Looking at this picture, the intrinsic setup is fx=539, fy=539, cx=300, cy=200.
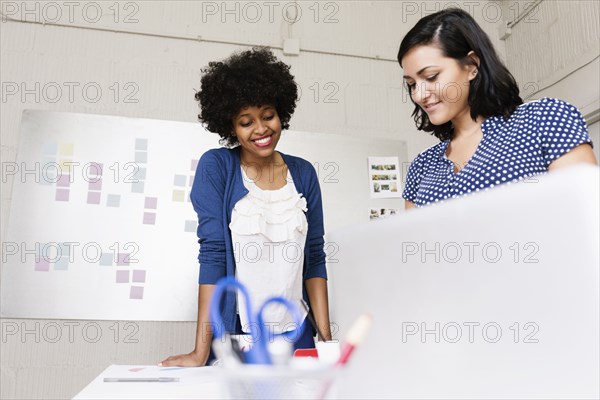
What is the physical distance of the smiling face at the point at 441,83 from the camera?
104cm

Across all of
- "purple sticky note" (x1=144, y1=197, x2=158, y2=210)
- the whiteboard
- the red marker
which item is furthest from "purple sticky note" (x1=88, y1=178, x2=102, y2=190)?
the red marker

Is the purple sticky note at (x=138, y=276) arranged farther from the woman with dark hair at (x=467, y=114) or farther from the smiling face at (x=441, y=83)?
the smiling face at (x=441, y=83)

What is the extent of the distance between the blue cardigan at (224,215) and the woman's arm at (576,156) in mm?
581

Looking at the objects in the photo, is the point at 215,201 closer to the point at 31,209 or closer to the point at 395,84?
the point at 31,209

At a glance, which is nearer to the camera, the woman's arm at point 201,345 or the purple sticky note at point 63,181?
the woman's arm at point 201,345

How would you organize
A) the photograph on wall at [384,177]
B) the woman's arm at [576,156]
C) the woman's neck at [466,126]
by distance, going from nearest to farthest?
the woman's arm at [576,156] → the woman's neck at [466,126] → the photograph on wall at [384,177]

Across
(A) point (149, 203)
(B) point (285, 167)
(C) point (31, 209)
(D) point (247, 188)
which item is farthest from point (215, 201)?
(C) point (31, 209)

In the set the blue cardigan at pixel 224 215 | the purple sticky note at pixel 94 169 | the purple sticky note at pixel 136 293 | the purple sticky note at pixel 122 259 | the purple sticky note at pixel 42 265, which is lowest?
the purple sticky note at pixel 136 293

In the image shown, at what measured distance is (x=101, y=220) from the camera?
224cm

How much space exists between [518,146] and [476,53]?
256 millimetres

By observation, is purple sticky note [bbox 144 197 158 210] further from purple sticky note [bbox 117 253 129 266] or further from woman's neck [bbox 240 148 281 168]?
woman's neck [bbox 240 148 281 168]

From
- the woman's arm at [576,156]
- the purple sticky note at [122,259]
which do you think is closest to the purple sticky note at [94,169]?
the purple sticky note at [122,259]

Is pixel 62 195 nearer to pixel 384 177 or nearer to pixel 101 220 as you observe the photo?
pixel 101 220

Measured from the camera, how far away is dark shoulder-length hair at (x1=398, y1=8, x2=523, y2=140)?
3.29ft
